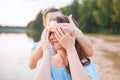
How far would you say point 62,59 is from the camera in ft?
8.94

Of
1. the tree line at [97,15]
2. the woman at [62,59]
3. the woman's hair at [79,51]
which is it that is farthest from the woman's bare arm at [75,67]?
the tree line at [97,15]

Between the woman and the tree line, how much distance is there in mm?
44832

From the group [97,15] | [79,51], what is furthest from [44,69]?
[97,15]

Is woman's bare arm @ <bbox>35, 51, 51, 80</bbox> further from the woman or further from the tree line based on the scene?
the tree line

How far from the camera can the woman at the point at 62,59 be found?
259cm

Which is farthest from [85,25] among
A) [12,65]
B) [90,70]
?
[90,70]

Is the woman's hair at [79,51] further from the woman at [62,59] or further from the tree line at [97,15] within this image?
the tree line at [97,15]

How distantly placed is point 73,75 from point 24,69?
26.0 ft

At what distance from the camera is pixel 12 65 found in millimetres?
11828

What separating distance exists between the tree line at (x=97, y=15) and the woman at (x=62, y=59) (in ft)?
147

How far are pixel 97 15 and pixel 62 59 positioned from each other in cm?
5418

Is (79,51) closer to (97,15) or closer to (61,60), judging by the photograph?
(61,60)

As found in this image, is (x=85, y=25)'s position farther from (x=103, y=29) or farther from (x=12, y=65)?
(x=12, y=65)

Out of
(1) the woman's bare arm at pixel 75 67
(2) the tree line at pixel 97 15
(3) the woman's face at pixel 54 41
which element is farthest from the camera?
(2) the tree line at pixel 97 15
